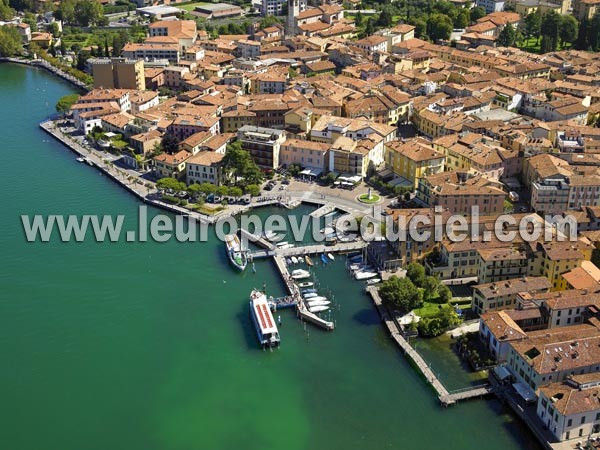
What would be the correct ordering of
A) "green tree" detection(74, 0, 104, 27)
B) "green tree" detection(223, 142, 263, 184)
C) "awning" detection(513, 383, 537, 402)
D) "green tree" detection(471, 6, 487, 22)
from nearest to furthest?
1. "awning" detection(513, 383, 537, 402)
2. "green tree" detection(223, 142, 263, 184)
3. "green tree" detection(471, 6, 487, 22)
4. "green tree" detection(74, 0, 104, 27)

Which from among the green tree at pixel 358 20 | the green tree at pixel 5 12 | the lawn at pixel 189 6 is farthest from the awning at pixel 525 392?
the green tree at pixel 5 12

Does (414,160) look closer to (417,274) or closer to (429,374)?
(417,274)

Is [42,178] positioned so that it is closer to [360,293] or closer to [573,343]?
[360,293]

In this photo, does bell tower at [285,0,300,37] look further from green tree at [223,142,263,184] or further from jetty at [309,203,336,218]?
jetty at [309,203,336,218]

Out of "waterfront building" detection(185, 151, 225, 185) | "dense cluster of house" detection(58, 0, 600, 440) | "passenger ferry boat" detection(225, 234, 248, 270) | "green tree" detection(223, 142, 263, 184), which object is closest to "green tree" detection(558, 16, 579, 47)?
"dense cluster of house" detection(58, 0, 600, 440)

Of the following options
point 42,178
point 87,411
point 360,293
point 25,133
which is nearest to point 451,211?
point 360,293

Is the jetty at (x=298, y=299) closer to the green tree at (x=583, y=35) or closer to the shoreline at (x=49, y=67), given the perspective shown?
the shoreline at (x=49, y=67)

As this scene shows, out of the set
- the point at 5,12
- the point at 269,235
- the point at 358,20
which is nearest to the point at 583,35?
the point at 358,20
